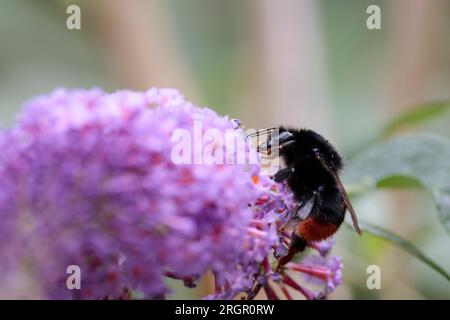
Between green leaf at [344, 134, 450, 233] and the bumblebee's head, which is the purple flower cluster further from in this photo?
green leaf at [344, 134, 450, 233]

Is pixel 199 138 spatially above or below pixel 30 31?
below

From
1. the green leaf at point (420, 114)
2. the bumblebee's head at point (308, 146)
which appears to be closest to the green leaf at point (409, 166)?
the green leaf at point (420, 114)

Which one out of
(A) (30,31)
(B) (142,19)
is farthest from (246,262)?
(A) (30,31)

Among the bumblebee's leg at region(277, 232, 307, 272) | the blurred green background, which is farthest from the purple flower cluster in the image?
the blurred green background

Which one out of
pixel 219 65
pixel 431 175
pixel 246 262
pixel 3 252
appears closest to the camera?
pixel 3 252

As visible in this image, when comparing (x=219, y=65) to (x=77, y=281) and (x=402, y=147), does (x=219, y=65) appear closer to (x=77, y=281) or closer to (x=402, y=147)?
(x=402, y=147)

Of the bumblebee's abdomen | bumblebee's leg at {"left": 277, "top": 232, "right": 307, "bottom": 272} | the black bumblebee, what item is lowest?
bumblebee's leg at {"left": 277, "top": 232, "right": 307, "bottom": 272}

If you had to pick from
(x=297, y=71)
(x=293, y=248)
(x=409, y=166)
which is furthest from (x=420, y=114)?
(x=297, y=71)

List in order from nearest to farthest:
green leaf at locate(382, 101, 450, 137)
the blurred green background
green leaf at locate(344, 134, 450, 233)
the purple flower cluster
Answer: the purple flower cluster → green leaf at locate(344, 134, 450, 233) → green leaf at locate(382, 101, 450, 137) → the blurred green background
